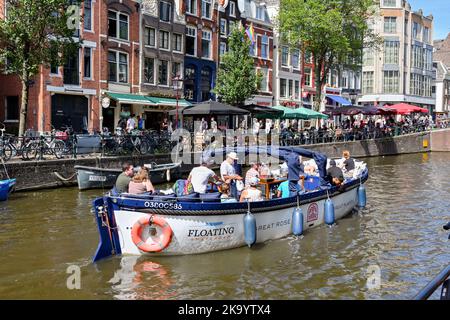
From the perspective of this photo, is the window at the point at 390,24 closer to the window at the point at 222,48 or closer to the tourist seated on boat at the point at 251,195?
the window at the point at 222,48

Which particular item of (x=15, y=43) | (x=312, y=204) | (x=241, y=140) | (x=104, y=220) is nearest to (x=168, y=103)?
(x=241, y=140)

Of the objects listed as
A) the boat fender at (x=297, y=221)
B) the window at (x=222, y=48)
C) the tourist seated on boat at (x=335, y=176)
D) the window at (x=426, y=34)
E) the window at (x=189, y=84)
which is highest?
the window at (x=426, y=34)

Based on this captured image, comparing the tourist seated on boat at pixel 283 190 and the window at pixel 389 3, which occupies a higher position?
the window at pixel 389 3

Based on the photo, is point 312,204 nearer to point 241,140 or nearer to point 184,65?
point 241,140

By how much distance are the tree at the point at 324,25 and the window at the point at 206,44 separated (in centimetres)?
570

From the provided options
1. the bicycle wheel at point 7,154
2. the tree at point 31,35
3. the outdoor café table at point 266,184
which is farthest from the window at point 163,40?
the outdoor café table at point 266,184

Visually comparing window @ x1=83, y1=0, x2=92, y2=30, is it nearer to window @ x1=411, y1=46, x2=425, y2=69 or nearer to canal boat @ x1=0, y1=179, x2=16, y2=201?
canal boat @ x1=0, y1=179, x2=16, y2=201

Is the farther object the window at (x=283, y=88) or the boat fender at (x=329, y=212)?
the window at (x=283, y=88)

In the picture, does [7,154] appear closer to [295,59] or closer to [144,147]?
[144,147]

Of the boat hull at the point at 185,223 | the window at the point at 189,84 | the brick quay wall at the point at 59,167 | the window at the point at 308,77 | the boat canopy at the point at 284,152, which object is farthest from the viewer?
the window at the point at 308,77

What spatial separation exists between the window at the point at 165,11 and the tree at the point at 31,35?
1607 cm

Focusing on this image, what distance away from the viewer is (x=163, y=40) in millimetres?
38469

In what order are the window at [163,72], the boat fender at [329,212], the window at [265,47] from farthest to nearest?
the window at [265,47], the window at [163,72], the boat fender at [329,212]

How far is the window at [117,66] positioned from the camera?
34.2 metres
